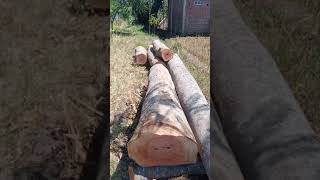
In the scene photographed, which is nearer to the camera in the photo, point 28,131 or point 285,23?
point 28,131

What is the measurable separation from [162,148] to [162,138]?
0.28 feet

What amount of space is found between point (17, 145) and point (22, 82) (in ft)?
0.89

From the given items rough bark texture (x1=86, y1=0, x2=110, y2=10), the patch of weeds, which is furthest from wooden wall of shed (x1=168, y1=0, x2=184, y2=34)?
rough bark texture (x1=86, y1=0, x2=110, y2=10)

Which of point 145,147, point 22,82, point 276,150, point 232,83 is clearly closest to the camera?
point 276,150

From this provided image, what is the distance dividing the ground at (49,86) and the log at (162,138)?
50 cm

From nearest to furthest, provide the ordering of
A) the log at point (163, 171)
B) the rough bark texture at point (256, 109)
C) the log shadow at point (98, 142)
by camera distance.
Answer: the rough bark texture at point (256, 109), the log shadow at point (98, 142), the log at point (163, 171)

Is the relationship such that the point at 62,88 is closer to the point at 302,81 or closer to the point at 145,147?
the point at 145,147

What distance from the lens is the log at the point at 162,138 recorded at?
7.70 feet

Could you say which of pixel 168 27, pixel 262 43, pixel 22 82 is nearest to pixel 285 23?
pixel 262 43

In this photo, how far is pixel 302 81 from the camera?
2.22m

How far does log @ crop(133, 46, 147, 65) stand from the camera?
2.33 meters

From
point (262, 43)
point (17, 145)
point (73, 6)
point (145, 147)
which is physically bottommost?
point (145, 147)

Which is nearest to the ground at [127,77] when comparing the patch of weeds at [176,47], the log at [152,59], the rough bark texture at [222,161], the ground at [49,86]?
the patch of weeds at [176,47]

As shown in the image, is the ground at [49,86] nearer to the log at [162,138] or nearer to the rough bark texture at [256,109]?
the log at [162,138]
